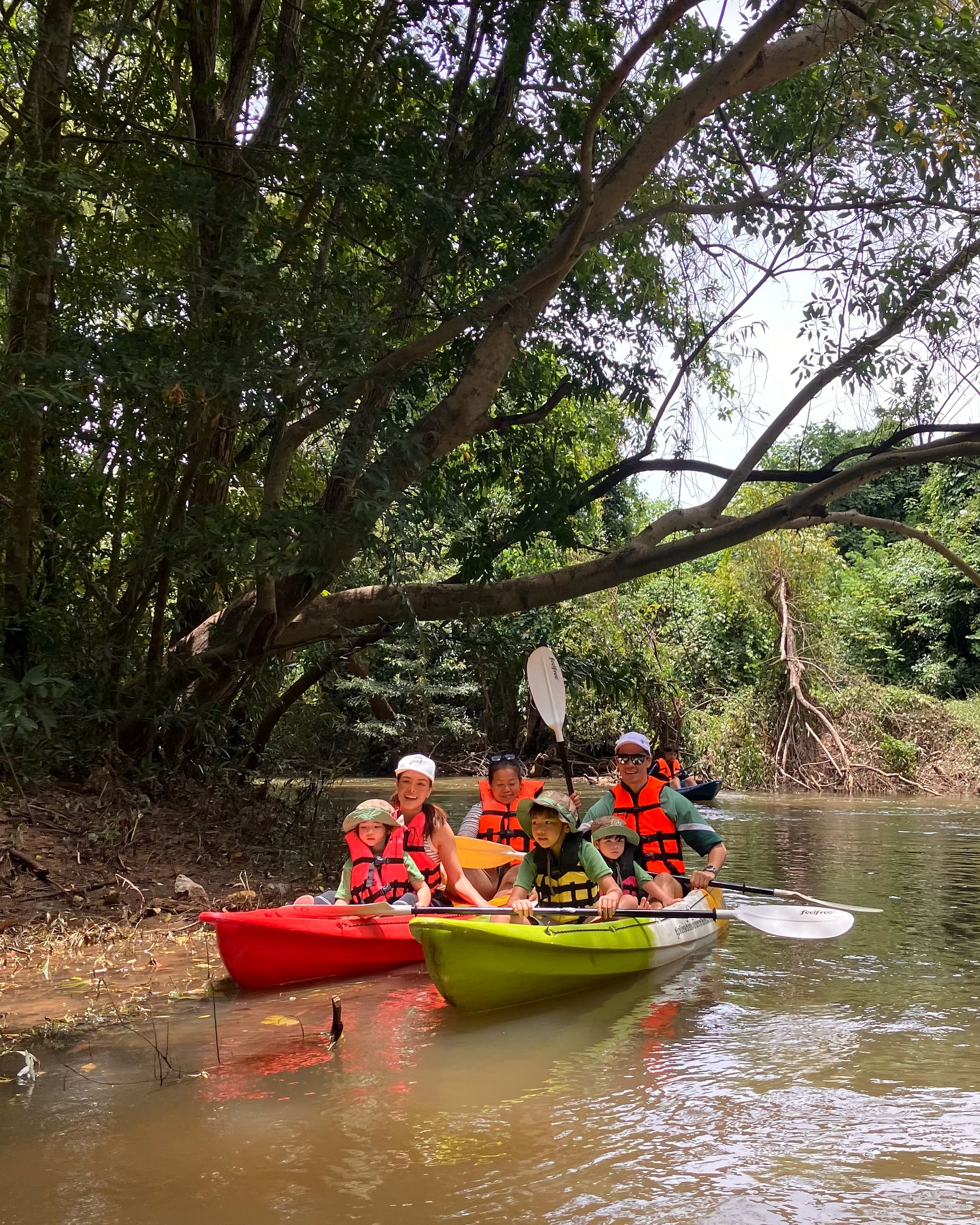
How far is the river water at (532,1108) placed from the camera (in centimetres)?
284

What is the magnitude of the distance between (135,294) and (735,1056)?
15.3ft

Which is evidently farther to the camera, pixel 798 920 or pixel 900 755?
pixel 900 755

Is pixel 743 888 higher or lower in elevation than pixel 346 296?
lower

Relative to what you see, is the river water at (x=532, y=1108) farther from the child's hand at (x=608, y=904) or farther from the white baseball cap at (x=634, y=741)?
the white baseball cap at (x=634, y=741)

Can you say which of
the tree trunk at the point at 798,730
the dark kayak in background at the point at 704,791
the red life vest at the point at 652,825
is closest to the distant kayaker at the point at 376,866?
the red life vest at the point at 652,825

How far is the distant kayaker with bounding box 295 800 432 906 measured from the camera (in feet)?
17.8

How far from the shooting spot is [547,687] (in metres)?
8.20

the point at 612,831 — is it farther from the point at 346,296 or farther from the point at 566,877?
the point at 346,296

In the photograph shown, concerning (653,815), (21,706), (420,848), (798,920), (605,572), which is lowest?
(798,920)

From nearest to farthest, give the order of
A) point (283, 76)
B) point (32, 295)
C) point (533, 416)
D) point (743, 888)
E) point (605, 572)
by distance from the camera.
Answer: point (743, 888) → point (32, 295) → point (283, 76) → point (605, 572) → point (533, 416)

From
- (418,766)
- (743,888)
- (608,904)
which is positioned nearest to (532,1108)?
(608,904)

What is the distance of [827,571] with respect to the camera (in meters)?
18.1

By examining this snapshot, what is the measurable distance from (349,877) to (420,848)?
44 centimetres

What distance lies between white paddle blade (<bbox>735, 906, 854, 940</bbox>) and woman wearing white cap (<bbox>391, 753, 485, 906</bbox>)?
144 cm
